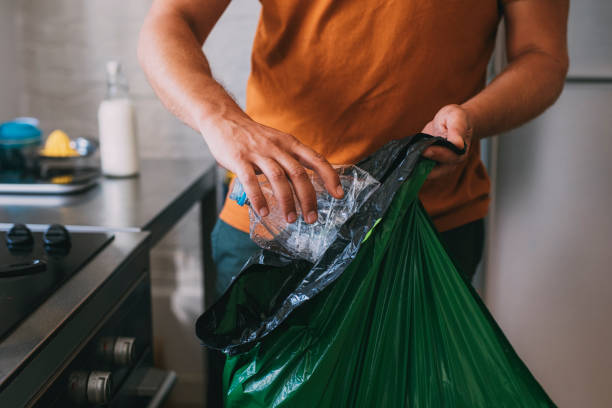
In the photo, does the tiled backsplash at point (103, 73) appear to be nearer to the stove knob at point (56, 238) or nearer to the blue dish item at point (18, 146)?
the blue dish item at point (18, 146)

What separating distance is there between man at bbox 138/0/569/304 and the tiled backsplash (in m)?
0.65

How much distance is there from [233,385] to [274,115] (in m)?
0.39

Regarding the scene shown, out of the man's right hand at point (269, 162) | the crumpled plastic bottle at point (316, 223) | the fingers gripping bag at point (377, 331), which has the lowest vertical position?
the fingers gripping bag at point (377, 331)

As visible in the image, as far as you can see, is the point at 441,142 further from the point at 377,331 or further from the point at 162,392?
the point at 162,392

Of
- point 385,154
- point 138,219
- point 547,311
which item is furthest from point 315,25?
point 547,311

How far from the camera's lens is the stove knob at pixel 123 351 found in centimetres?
69

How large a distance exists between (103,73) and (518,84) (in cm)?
113

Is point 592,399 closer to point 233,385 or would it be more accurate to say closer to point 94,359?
point 233,385

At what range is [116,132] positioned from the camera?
4.08ft

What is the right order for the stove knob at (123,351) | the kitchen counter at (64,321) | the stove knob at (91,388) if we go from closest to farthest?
the kitchen counter at (64,321) → the stove knob at (91,388) → the stove knob at (123,351)

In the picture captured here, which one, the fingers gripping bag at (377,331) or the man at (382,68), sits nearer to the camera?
the fingers gripping bag at (377,331)

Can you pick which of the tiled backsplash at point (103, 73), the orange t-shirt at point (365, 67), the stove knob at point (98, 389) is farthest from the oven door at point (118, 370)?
the tiled backsplash at point (103, 73)

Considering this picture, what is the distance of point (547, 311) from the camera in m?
1.26

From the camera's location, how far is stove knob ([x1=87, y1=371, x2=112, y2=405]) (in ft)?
1.94
